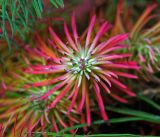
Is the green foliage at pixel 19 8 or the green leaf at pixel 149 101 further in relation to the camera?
the green leaf at pixel 149 101

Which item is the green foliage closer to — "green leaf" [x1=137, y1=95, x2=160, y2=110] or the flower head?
the flower head

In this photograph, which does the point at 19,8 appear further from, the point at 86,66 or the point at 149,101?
the point at 149,101

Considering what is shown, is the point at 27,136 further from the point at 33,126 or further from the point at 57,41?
the point at 57,41

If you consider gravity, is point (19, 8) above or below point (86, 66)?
above

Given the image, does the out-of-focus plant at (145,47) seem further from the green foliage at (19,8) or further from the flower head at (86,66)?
the green foliage at (19,8)

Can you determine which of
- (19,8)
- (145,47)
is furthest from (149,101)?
(19,8)

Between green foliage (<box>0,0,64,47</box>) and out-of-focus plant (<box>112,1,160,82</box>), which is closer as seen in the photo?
green foliage (<box>0,0,64,47</box>)

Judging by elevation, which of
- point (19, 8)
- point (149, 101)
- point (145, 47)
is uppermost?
point (19, 8)

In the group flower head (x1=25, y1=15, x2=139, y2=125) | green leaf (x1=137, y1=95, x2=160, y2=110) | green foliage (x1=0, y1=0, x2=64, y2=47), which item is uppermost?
green foliage (x1=0, y1=0, x2=64, y2=47)

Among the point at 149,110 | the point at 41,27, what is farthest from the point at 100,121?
the point at 41,27

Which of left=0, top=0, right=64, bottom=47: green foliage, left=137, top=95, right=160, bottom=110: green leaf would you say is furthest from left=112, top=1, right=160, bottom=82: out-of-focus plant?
left=0, top=0, right=64, bottom=47: green foliage

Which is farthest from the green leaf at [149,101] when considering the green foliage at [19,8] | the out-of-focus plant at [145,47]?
the green foliage at [19,8]
